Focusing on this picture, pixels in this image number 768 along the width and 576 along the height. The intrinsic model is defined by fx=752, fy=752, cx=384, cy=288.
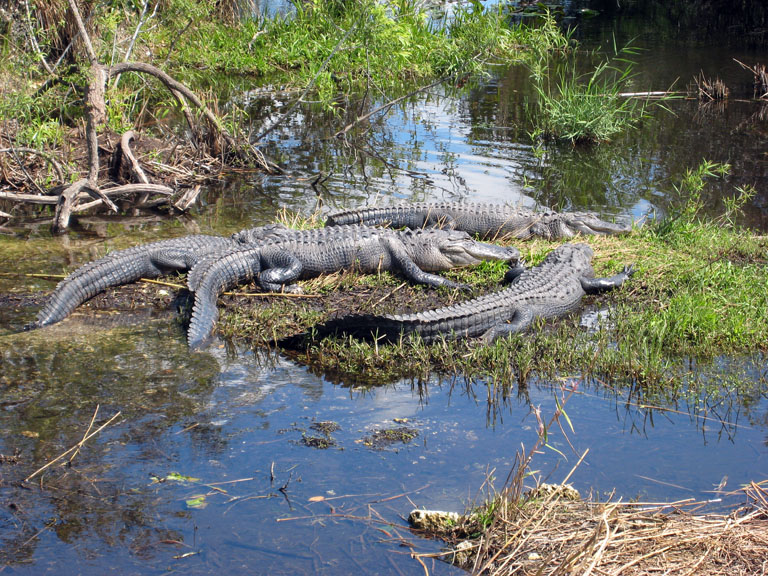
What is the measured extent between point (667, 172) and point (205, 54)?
34.5 ft

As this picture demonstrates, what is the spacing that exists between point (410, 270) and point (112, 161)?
4.65 m

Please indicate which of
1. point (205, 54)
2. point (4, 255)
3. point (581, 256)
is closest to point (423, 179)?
point (581, 256)

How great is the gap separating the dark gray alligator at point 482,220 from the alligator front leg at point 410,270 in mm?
1373

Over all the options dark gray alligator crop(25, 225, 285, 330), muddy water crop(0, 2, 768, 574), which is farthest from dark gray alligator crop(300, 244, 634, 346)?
dark gray alligator crop(25, 225, 285, 330)

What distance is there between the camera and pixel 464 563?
2.93m

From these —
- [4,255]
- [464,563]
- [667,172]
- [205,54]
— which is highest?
[205,54]

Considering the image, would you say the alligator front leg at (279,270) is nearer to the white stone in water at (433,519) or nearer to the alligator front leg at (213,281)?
the alligator front leg at (213,281)

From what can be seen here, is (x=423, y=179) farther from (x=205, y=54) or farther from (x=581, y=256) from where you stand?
(x=205, y=54)

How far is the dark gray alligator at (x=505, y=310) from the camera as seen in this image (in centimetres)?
493

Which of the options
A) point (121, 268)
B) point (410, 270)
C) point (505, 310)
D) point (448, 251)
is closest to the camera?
point (505, 310)

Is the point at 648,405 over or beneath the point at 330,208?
beneath

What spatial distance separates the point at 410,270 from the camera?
625 centimetres

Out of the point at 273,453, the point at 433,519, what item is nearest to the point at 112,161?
the point at 273,453

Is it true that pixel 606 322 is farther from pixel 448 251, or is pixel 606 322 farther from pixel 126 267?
pixel 126 267
